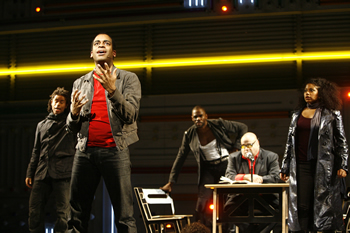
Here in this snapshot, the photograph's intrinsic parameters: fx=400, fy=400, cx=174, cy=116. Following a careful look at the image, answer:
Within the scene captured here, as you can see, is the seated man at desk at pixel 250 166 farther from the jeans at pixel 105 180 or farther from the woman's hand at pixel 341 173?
the jeans at pixel 105 180

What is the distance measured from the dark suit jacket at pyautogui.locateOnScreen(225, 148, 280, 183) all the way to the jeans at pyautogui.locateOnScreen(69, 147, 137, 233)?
234cm

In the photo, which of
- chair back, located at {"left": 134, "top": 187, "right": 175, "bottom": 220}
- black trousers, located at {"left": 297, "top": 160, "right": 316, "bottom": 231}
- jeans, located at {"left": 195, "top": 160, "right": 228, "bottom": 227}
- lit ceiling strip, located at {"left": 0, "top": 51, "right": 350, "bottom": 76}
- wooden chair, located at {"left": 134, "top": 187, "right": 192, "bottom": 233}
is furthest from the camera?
lit ceiling strip, located at {"left": 0, "top": 51, "right": 350, "bottom": 76}

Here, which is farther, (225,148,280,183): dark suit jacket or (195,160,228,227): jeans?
(195,160,228,227): jeans

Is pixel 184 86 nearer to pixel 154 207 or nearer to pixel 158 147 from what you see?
pixel 158 147

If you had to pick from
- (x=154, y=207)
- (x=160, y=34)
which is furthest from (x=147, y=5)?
(x=154, y=207)

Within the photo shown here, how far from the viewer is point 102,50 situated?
2.74 metres

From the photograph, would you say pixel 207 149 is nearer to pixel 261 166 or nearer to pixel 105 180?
pixel 261 166

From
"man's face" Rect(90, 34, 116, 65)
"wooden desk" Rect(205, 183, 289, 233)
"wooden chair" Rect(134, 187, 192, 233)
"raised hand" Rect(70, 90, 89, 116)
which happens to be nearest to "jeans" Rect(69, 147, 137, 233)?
"raised hand" Rect(70, 90, 89, 116)

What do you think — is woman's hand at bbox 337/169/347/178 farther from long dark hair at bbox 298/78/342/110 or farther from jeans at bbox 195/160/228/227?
jeans at bbox 195/160/228/227

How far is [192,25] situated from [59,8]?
96.1 inches

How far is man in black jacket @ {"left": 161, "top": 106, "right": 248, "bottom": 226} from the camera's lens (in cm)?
550

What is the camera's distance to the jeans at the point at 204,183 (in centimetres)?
545

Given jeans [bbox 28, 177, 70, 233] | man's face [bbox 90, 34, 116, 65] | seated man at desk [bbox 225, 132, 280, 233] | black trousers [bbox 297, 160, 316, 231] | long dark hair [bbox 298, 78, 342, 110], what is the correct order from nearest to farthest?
man's face [bbox 90, 34, 116, 65]
black trousers [bbox 297, 160, 316, 231]
long dark hair [bbox 298, 78, 342, 110]
jeans [bbox 28, 177, 70, 233]
seated man at desk [bbox 225, 132, 280, 233]

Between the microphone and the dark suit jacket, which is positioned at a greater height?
the microphone
